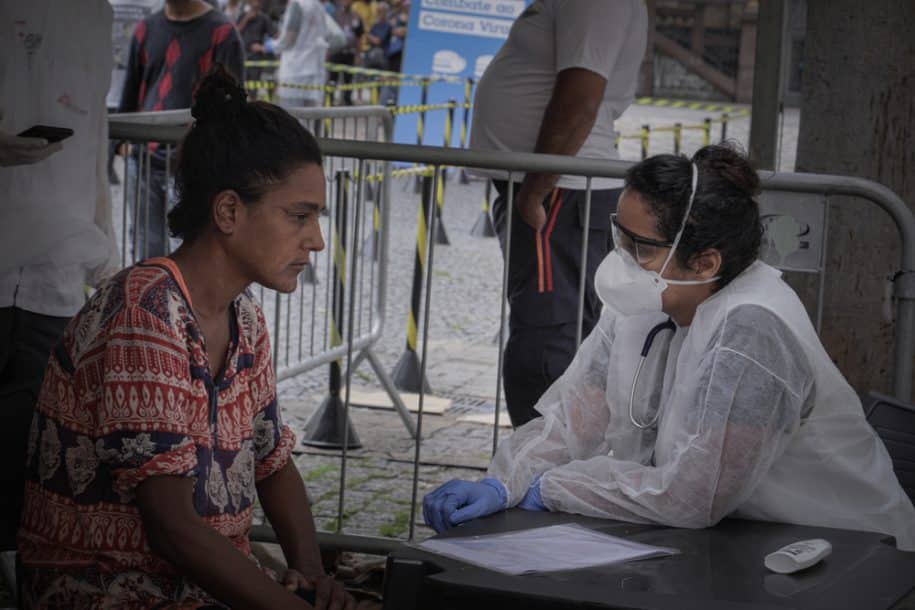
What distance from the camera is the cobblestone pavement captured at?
5332 mm

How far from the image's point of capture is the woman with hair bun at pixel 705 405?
272 cm

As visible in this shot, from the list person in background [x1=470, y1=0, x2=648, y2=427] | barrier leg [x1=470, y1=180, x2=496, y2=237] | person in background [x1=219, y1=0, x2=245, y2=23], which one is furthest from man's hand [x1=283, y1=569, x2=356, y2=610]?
person in background [x1=219, y1=0, x2=245, y2=23]

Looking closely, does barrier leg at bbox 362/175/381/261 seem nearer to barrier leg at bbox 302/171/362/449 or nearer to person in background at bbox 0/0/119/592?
barrier leg at bbox 302/171/362/449

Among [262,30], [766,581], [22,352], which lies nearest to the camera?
[766,581]

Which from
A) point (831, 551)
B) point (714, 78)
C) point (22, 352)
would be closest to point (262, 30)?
point (714, 78)

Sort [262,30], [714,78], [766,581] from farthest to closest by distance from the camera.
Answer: [714,78], [262,30], [766,581]

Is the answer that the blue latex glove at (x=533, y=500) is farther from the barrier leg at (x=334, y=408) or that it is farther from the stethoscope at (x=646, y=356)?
the barrier leg at (x=334, y=408)

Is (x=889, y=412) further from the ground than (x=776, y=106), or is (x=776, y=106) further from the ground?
(x=776, y=106)

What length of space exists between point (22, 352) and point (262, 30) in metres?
17.4

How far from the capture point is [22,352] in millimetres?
3393

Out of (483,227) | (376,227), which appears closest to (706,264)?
(376,227)

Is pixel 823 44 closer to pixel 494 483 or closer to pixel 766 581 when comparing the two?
pixel 494 483

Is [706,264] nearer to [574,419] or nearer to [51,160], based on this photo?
[574,419]

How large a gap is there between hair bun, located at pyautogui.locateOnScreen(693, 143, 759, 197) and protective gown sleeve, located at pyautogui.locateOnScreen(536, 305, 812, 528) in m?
0.29
